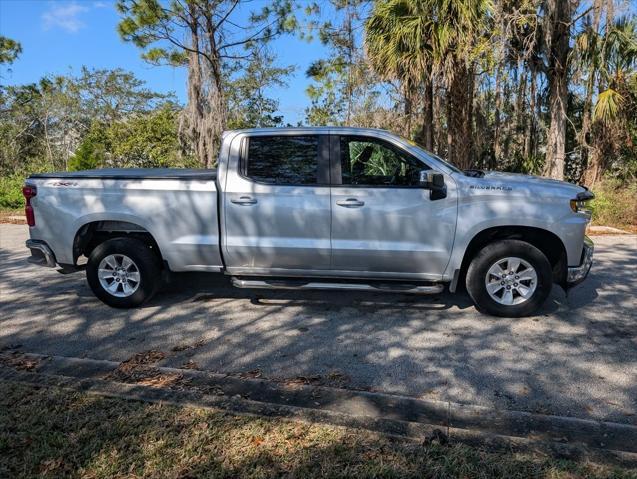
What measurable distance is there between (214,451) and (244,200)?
2.82 metres

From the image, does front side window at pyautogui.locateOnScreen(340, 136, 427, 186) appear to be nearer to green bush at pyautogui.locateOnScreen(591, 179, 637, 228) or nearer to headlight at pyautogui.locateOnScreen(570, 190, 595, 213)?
headlight at pyautogui.locateOnScreen(570, 190, 595, 213)

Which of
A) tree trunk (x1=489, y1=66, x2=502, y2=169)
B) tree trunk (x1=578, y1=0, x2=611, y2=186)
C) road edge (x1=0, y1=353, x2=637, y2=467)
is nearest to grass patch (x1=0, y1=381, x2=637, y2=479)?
road edge (x1=0, y1=353, x2=637, y2=467)

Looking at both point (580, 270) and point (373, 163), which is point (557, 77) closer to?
point (580, 270)

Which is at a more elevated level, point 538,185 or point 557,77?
point 557,77

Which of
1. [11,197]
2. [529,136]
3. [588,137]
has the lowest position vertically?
[11,197]

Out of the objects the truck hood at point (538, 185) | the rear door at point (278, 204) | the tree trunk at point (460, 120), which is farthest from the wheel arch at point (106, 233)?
the tree trunk at point (460, 120)

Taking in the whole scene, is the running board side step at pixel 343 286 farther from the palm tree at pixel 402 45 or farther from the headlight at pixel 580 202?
the palm tree at pixel 402 45

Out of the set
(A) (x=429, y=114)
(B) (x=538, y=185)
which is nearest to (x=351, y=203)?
(B) (x=538, y=185)

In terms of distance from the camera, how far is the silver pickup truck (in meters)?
4.88

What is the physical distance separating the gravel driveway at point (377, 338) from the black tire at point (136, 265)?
143mm

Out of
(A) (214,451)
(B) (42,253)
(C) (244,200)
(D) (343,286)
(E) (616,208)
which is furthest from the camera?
(E) (616,208)

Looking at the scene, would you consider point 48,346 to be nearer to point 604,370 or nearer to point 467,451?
point 467,451

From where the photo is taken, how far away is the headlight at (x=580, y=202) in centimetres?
480

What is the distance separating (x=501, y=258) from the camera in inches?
194
